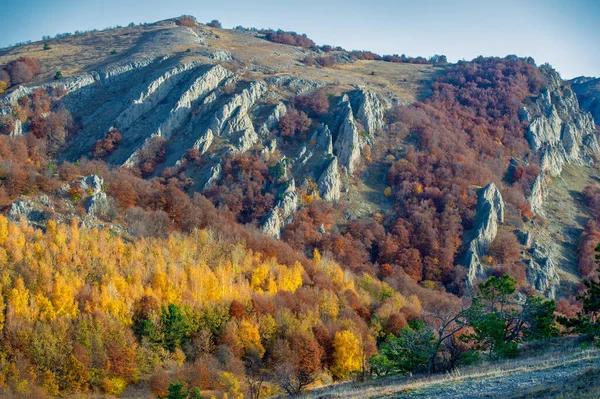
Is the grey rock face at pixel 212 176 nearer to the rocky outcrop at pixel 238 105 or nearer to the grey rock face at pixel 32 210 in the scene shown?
the rocky outcrop at pixel 238 105

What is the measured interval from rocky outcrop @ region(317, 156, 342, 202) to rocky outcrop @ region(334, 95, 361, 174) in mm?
4628

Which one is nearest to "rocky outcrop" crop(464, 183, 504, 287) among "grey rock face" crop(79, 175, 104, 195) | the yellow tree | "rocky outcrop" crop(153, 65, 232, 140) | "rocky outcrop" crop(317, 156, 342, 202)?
"rocky outcrop" crop(317, 156, 342, 202)

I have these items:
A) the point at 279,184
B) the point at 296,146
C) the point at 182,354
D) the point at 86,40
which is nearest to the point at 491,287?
the point at 182,354

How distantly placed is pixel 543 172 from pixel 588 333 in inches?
3055

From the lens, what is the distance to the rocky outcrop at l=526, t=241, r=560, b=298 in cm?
7175

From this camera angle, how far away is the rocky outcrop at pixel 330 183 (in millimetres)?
82375

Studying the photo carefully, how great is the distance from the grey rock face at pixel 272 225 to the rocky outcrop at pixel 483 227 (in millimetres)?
30609

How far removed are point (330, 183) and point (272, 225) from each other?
14527 mm

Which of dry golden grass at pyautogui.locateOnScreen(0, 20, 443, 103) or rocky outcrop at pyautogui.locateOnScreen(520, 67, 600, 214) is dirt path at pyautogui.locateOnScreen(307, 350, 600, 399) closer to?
rocky outcrop at pyautogui.locateOnScreen(520, 67, 600, 214)

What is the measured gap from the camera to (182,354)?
165 ft

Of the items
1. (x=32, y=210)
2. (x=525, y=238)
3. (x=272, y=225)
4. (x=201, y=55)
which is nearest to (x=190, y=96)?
(x=201, y=55)

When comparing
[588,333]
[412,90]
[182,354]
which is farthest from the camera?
[412,90]

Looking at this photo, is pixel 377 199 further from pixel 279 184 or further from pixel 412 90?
pixel 412 90

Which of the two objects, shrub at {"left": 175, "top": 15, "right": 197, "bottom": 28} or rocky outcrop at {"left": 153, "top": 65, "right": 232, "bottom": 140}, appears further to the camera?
shrub at {"left": 175, "top": 15, "right": 197, "bottom": 28}
